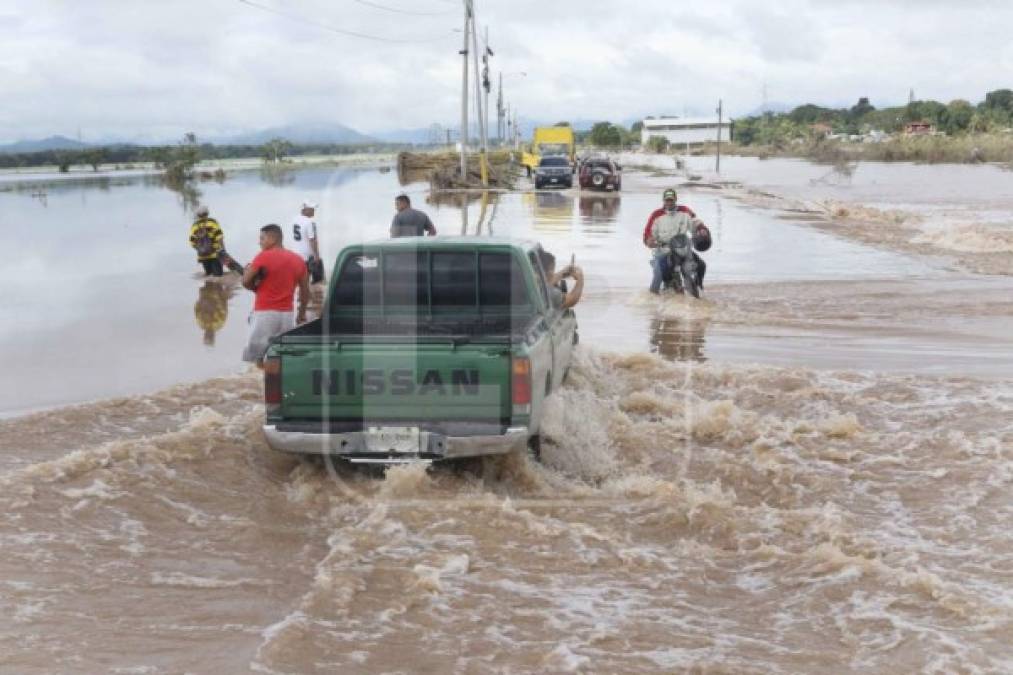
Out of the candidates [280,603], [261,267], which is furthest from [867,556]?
[261,267]

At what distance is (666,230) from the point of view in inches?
625

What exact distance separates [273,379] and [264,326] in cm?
269

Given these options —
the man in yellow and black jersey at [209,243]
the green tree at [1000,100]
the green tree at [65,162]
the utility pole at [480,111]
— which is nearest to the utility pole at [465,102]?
the utility pole at [480,111]

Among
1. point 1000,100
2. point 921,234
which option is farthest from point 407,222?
point 1000,100

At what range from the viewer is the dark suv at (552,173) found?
51094 mm

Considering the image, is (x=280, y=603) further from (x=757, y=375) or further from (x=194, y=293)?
(x=194, y=293)

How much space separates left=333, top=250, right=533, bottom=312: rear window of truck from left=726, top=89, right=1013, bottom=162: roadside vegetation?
81.3m

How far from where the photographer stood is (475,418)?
7.03 meters

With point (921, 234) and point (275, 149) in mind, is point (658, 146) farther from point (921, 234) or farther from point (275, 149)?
point (921, 234)

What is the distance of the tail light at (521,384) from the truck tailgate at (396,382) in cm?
4

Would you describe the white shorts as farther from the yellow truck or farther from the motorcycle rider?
Result: the yellow truck

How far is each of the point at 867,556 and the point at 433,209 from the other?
32.5 meters

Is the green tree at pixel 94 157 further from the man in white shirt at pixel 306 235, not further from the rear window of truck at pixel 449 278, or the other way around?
the rear window of truck at pixel 449 278

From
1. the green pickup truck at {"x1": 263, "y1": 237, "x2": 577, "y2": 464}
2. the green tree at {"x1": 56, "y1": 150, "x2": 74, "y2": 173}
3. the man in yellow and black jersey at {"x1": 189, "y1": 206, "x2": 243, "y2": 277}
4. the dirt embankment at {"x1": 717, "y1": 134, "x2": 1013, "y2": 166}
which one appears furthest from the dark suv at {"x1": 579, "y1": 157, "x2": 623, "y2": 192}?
the green tree at {"x1": 56, "y1": 150, "x2": 74, "y2": 173}
